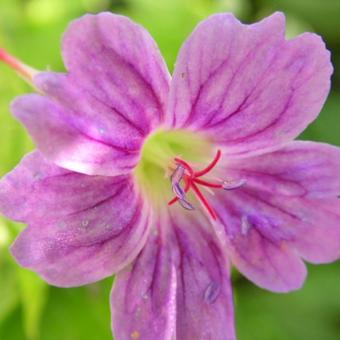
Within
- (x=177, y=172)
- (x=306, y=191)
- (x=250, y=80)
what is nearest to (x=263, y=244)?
(x=306, y=191)

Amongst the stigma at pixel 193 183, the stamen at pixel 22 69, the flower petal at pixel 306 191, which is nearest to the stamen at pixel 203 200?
the stigma at pixel 193 183

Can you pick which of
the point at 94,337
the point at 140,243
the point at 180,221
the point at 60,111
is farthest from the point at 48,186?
the point at 94,337

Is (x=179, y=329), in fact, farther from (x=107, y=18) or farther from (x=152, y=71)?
(x=107, y=18)

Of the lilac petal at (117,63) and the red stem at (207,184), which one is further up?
the lilac petal at (117,63)

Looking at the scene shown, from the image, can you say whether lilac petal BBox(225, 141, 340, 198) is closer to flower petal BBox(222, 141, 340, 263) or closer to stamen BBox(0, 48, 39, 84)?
flower petal BBox(222, 141, 340, 263)

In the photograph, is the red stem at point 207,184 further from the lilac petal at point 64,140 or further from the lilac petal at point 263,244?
the lilac petal at point 64,140

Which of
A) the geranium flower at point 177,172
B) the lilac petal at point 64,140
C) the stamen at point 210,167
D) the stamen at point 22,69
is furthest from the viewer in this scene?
the stamen at point 210,167

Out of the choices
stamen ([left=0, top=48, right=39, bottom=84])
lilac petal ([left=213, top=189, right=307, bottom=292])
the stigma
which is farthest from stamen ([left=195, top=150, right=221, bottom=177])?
stamen ([left=0, top=48, right=39, bottom=84])

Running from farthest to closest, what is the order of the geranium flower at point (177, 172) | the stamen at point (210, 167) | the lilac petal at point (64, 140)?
1. the stamen at point (210, 167)
2. the geranium flower at point (177, 172)
3. the lilac petal at point (64, 140)
